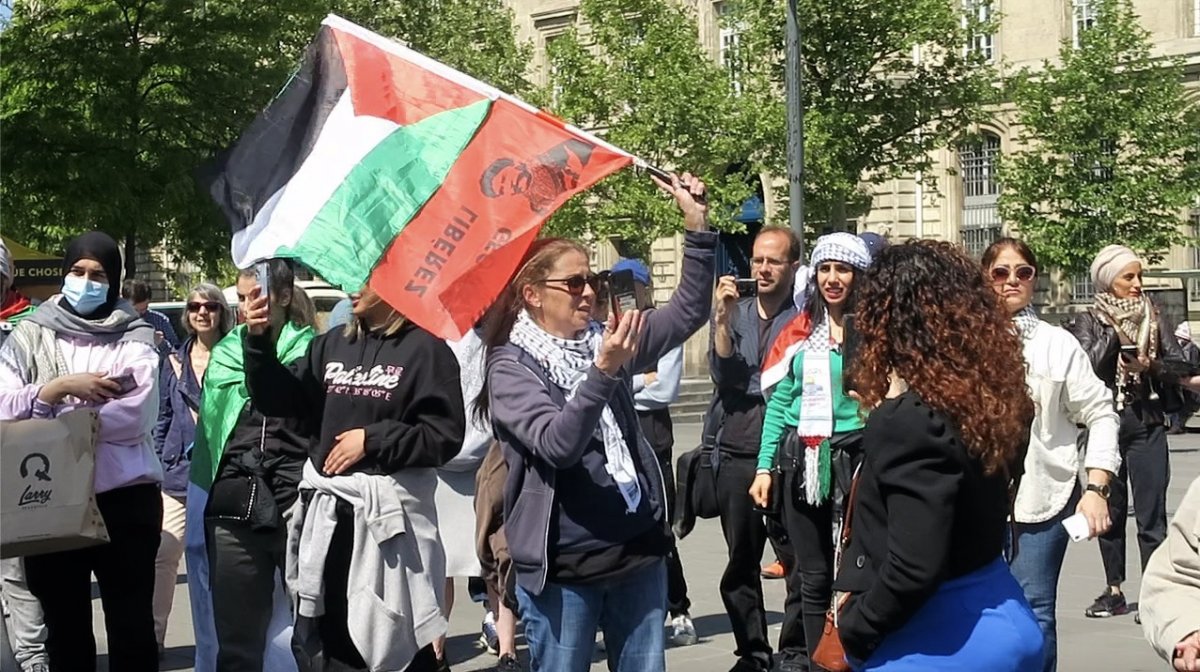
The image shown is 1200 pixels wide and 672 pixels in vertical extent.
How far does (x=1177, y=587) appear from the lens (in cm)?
353

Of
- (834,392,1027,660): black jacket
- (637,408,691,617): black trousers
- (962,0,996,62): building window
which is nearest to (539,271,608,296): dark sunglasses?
(834,392,1027,660): black jacket

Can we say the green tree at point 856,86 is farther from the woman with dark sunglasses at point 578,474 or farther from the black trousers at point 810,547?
the woman with dark sunglasses at point 578,474

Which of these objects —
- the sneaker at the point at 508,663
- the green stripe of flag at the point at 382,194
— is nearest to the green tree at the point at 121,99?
the sneaker at the point at 508,663

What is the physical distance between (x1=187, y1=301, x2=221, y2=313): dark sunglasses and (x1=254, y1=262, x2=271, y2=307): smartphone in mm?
2937

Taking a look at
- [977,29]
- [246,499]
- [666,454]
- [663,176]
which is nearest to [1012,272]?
[663,176]

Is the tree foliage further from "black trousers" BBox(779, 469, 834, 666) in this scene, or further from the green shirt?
"black trousers" BBox(779, 469, 834, 666)

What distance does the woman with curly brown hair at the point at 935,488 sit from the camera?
12.6ft

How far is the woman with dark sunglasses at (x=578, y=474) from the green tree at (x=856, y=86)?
2669 centimetres

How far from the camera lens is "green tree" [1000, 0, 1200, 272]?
3350 cm

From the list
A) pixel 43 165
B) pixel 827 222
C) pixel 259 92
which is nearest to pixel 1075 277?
pixel 827 222

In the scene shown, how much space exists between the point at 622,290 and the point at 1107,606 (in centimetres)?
395

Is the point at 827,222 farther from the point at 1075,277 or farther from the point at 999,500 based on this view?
the point at 999,500

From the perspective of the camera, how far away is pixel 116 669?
6840 millimetres

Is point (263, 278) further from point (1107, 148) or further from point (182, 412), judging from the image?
point (1107, 148)
